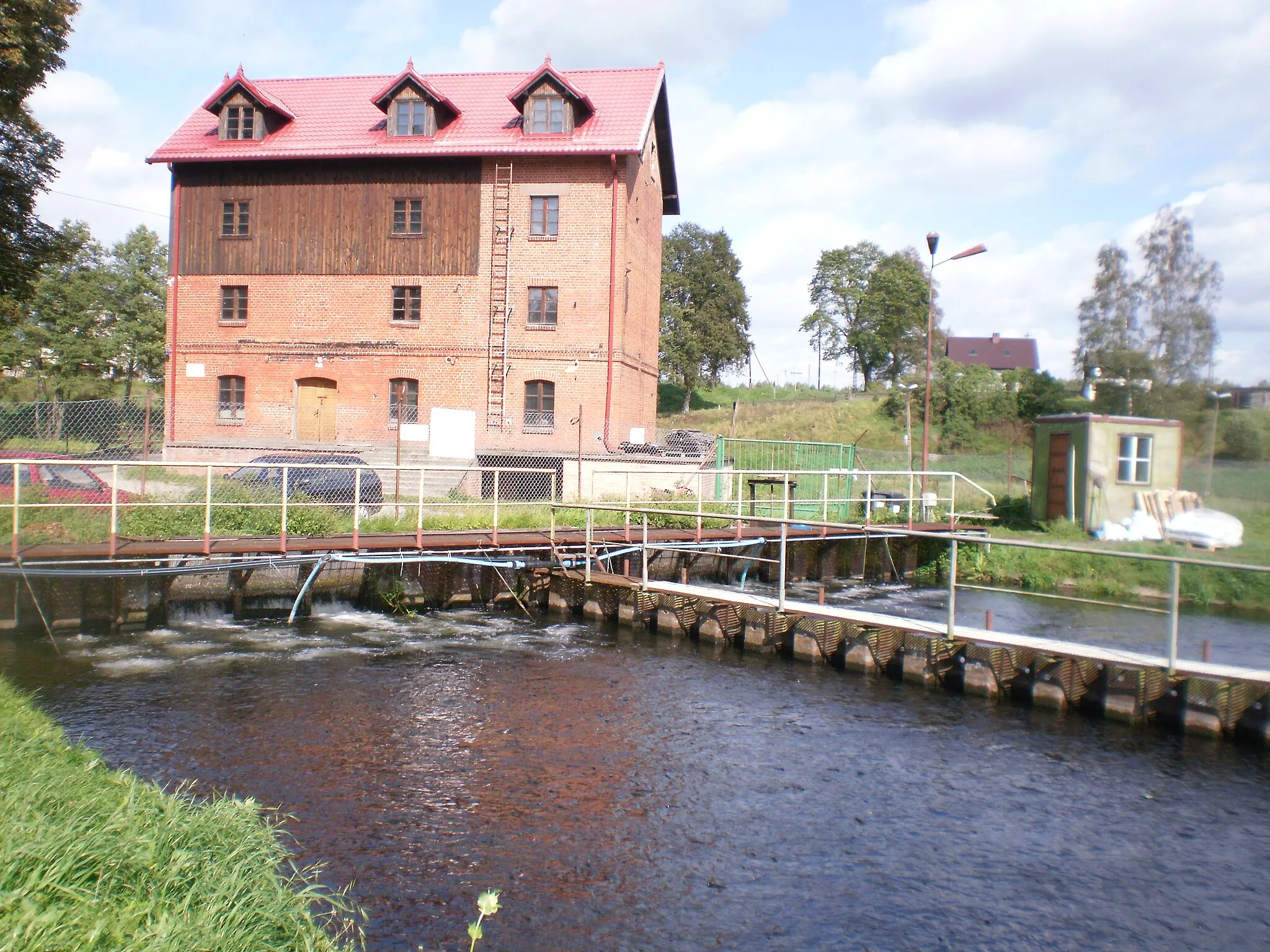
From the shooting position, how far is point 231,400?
30.9 meters

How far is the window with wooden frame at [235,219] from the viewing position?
101 feet

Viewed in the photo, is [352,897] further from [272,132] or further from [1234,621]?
[272,132]

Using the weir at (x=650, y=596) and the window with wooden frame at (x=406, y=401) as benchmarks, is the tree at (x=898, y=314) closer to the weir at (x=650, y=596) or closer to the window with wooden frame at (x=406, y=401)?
the window with wooden frame at (x=406, y=401)

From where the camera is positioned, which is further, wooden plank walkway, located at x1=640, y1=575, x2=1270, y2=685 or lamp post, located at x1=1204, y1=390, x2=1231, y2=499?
lamp post, located at x1=1204, y1=390, x2=1231, y2=499

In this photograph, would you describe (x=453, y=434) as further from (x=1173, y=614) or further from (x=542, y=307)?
(x=1173, y=614)

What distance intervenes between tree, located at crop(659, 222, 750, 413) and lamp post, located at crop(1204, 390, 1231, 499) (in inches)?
1246

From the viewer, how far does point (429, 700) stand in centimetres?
1188

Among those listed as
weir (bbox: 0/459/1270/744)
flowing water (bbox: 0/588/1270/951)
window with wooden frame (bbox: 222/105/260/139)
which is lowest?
flowing water (bbox: 0/588/1270/951)

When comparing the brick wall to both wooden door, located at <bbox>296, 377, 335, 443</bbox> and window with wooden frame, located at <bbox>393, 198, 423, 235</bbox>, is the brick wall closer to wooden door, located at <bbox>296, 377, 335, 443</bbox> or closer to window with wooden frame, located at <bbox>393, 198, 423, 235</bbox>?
wooden door, located at <bbox>296, 377, 335, 443</bbox>

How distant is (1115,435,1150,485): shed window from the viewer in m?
26.2

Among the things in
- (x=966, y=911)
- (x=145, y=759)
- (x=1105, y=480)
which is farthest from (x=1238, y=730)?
(x=1105, y=480)

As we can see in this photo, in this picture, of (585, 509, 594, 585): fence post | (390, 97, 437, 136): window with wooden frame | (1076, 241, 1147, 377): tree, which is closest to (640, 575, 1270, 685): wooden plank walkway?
(585, 509, 594, 585): fence post

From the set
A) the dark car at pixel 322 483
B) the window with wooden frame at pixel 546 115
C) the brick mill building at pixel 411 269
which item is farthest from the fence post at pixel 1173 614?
the window with wooden frame at pixel 546 115

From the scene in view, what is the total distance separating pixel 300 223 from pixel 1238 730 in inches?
1135
